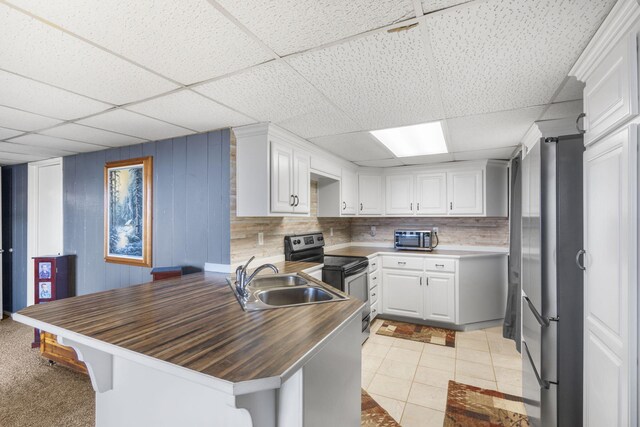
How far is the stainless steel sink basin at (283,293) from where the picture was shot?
179 cm

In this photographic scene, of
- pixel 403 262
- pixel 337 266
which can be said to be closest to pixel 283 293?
pixel 337 266

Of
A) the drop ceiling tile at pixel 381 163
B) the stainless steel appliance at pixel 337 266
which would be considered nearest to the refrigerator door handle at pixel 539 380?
the stainless steel appliance at pixel 337 266

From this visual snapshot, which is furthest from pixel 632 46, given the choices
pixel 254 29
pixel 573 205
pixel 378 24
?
pixel 254 29

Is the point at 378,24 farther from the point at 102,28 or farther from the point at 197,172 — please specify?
the point at 197,172

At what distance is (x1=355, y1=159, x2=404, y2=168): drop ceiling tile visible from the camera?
13.6 ft

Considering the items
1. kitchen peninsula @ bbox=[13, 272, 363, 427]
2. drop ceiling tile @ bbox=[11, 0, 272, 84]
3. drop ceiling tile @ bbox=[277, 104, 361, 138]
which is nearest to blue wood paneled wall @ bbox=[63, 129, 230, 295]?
drop ceiling tile @ bbox=[277, 104, 361, 138]

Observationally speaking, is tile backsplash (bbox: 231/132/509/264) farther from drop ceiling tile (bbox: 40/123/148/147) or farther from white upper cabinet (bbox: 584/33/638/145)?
white upper cabinet (bbox: 584/33/638/145)

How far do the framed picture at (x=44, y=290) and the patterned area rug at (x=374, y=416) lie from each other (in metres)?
3.57

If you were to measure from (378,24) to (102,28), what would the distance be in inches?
44.9

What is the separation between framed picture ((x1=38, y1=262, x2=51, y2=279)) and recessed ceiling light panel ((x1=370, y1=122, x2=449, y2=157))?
3.81 meters

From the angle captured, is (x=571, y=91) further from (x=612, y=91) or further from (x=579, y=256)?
(x=579, y=256)

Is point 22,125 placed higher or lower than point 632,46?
higher

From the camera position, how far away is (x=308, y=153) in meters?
3.27

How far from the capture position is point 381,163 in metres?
4.29
